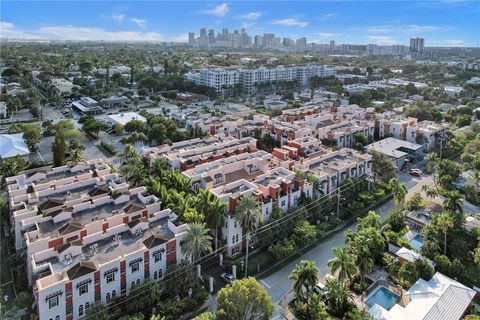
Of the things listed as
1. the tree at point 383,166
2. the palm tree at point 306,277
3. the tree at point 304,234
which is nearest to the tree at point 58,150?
the tree at point 304,234

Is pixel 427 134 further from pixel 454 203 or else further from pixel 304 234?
pixel 304 234

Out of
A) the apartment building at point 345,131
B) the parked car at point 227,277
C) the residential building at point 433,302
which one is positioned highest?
the apartment building at point 345,131

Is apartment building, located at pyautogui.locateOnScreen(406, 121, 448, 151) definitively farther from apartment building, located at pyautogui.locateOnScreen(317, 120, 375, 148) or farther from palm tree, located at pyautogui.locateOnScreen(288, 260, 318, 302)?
palm tree, located at pyautogui.locateOnScreen(288, 260, 318, 302)

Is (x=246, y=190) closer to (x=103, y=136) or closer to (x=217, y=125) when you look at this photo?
(x=217, y=125)

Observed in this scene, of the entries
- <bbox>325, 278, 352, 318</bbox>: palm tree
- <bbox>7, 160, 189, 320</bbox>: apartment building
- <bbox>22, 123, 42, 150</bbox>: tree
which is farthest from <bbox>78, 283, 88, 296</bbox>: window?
<bbox>22, 123, 42, 150</bbox>: tree

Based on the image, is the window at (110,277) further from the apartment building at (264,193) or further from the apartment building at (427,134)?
the apartment building at (427,134)

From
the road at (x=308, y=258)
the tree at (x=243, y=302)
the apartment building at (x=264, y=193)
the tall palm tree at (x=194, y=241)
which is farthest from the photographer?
the apartment building at (x=264, y=193)

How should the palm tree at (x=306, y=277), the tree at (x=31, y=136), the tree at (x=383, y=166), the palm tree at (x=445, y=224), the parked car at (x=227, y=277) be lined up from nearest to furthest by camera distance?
1. the palm tree at (x=306, y=277)
2. the parked car at (x=227, y=277)
3. the palm tree at (x=445, y=224)
4. the tree at (x=383, y=166)
5. the tree at (x=31, y=136)
